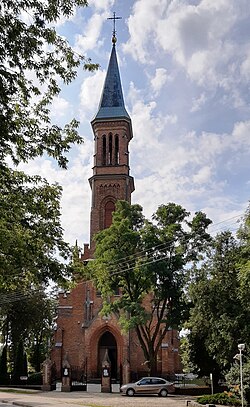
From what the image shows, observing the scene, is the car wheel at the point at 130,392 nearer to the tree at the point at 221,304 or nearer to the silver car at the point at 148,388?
the silver car at the point at 148,388

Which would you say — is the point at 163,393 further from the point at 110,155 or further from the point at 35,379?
the point at 110,155

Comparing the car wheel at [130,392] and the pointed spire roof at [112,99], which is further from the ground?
the pointed spire roof at [112,99]

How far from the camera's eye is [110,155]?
45719mm

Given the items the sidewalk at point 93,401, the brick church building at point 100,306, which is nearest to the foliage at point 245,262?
the sidewalk at point 93,401

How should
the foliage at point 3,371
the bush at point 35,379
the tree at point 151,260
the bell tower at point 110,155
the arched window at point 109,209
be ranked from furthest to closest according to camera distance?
the bell tower at point 110,155, the arched window at point 109,209, the foliage at point 3,371, the bush at point 35,379, the tree at point 151,260

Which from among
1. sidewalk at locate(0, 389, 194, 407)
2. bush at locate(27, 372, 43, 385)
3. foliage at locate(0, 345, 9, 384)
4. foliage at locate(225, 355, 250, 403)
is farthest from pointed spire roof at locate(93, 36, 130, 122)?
foliage at locate(225, 355, 250, 403)

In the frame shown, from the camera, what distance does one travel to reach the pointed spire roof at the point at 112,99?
46031mm

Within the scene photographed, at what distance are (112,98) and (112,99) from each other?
0.13 metres

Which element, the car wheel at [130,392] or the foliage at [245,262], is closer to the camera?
the foliage at [245,262]

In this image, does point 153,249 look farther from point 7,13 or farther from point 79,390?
point 7,13

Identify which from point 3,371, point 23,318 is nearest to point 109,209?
point 23,318

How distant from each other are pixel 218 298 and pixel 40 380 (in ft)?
55.7

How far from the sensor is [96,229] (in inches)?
1673

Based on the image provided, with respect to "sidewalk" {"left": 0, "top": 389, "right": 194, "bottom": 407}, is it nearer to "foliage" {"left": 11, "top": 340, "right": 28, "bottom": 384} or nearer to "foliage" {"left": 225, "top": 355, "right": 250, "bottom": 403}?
"foliage" {"left": 225, "top": 355, "right": 250, "bottom": 403}
